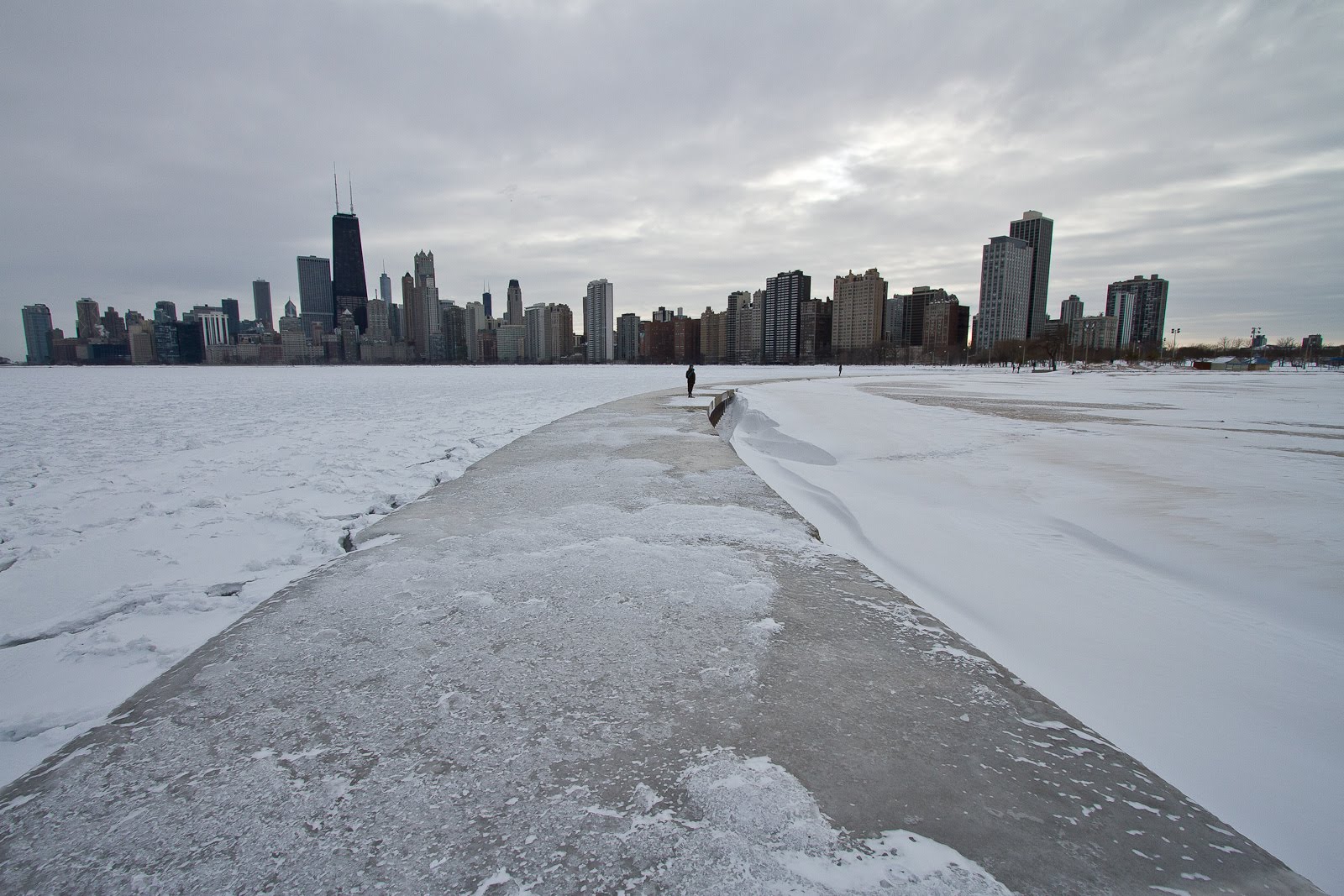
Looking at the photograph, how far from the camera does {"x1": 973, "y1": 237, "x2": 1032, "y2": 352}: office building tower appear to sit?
164 meters

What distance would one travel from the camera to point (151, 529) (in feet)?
17.4

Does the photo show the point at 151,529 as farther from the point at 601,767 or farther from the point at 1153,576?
the point at 1153,576

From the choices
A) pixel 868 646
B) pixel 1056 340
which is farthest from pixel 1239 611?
pixel 1056 340

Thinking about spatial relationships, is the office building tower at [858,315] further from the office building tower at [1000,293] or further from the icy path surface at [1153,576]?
the icy path surface at [1153,576]

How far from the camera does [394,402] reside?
2111cm

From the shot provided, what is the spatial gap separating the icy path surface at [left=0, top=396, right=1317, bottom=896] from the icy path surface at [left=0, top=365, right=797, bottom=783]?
0.33 metres

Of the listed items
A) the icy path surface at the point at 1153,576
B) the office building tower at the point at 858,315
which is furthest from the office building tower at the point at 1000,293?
the icy path surface at the point at 1153,576

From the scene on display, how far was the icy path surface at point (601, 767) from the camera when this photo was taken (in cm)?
183

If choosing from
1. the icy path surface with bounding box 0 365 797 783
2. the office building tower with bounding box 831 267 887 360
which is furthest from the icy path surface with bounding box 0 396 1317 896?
the office building tower with bounding box 831 267 887 360

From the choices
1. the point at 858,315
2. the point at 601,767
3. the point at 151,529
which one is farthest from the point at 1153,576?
the point at 858,315

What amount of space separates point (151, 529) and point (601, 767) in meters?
5.29

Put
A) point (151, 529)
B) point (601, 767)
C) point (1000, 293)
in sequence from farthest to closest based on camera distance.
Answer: point (1000, 293) → point (151, 529) → point (601, 767)

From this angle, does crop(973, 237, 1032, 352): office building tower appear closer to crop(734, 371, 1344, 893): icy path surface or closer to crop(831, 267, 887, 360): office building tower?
crop(831, 267, 887, 360): office building tower

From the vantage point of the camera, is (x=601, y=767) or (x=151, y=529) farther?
(x=151, y=529)
